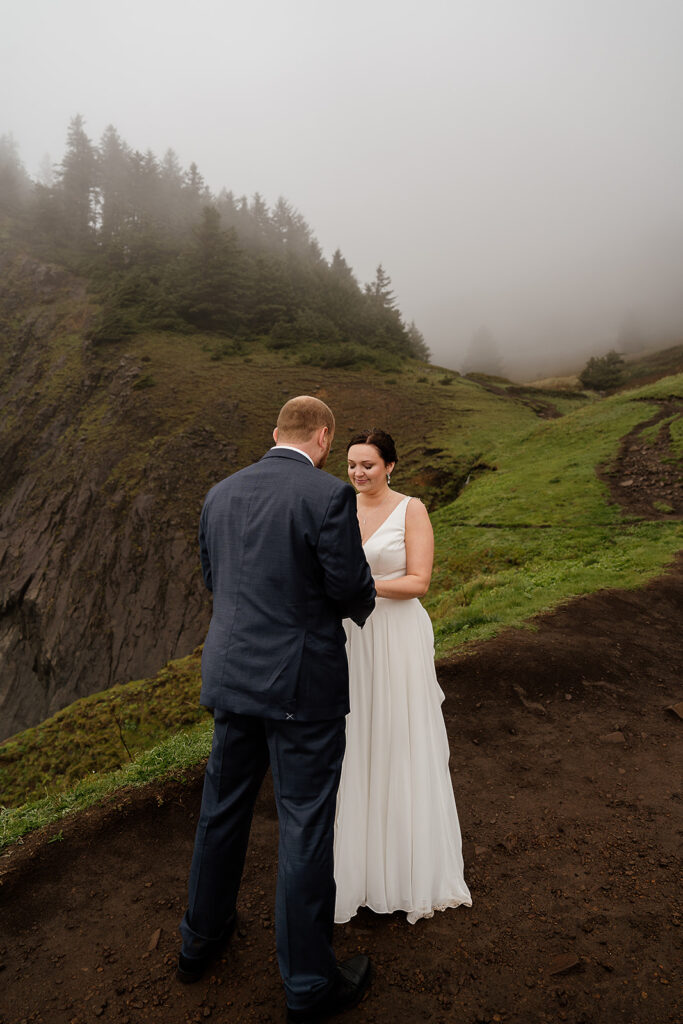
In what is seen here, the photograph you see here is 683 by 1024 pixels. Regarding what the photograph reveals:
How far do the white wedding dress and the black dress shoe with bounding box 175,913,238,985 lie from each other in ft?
2.51

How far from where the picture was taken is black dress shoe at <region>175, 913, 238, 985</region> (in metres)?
2.87

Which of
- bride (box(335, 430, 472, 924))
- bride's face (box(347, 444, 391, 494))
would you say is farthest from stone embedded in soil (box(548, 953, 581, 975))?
bride's face (box(347, 444, 391, 494))

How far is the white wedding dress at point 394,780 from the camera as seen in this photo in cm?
332

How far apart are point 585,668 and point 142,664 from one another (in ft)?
53.5

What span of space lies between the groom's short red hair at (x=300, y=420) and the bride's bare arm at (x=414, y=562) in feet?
3.43

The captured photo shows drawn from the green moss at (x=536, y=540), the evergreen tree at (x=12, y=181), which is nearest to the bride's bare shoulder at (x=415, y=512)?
the green moss at (x=536, y=540)

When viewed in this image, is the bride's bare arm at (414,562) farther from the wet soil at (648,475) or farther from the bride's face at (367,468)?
the wet soil at (648,475)

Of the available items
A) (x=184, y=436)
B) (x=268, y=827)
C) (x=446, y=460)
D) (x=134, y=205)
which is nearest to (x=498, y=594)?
(x=268, y=827)

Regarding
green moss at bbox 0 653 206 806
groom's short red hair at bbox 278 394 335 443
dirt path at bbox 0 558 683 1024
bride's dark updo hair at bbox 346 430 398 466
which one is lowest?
green moss at bbox 0 653 206 806

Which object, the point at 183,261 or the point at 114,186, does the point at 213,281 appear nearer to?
the point at 183,261

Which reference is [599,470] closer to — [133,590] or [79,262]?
[133,590]

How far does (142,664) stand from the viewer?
738 inches

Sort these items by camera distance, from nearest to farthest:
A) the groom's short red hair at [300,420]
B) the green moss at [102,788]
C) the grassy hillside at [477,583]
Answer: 1. the groom's short red hair at [300,420]
2. the green moss at [102,788]
3. the grassy hillside at [477,583]

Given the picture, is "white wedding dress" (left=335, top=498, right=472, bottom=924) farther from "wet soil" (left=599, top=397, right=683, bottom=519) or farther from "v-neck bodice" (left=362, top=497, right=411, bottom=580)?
"wet soil" (left=599, top=397, right=683, bottom=519)
